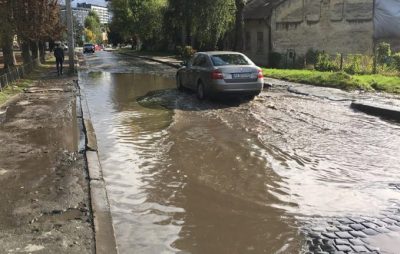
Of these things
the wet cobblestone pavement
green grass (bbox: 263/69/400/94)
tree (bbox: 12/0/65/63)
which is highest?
tree (bbox: 12/0/65/63)

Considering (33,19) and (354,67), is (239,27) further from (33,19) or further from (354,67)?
(33,19)

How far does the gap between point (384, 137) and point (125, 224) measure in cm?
606

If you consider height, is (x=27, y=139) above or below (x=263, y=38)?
below

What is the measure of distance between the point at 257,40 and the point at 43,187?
34.0m

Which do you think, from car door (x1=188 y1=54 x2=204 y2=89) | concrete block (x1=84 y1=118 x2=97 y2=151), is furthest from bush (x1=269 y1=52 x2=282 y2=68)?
concrete block (x1=84 y1=118 x2=97 y2=151)

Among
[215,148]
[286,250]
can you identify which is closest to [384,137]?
[215,148]

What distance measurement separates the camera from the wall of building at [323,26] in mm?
33406

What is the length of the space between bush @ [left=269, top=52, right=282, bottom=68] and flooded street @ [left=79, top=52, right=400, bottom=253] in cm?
2065

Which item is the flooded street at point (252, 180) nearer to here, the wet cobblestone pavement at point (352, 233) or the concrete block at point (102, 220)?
the wet cobblestone pavement at point (352, 233)

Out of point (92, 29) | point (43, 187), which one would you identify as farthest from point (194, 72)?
point (92, 29)

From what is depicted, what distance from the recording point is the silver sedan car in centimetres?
1454

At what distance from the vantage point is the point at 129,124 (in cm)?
1192

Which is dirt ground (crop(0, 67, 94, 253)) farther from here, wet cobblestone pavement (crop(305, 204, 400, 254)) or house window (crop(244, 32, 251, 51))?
house window (crop(244, 32, 251, 51))

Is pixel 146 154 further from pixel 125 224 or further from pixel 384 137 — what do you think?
pixel 384 137
